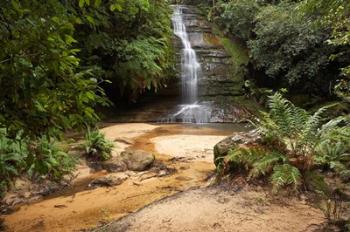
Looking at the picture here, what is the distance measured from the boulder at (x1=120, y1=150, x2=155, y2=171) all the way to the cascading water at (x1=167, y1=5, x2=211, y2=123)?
20.0 ft

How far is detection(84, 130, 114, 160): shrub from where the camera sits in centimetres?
736

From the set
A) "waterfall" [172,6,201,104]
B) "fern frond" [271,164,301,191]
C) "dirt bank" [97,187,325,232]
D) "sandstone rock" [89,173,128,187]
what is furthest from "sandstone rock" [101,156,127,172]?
"waterfall" [172,6,201,104]

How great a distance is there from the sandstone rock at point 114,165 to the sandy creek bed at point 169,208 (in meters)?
0.26

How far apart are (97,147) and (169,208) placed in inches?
147

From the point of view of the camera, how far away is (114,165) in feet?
23.0

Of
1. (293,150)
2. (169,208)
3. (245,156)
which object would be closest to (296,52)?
(293,150)

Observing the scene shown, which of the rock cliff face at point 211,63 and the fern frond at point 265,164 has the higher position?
the rock cliff face at point 211,63

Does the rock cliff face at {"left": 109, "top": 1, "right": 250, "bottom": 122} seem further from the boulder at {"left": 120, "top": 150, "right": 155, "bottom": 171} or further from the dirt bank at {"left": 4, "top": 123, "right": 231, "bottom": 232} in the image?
the boulder at {"left": 120, "top": 150, "right": 155, "bottom": 171}

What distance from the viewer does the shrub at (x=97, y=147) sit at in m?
7.36

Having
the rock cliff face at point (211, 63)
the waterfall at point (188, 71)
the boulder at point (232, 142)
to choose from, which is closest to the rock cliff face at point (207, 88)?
the rock cliff face at point (211, 63)

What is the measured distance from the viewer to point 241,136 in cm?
590

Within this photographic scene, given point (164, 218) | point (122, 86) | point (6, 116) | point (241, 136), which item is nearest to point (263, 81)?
point (122, 86)

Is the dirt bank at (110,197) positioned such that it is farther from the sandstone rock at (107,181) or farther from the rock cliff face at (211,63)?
the rock cliff face at (211,63)

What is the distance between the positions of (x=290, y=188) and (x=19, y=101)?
329cm
